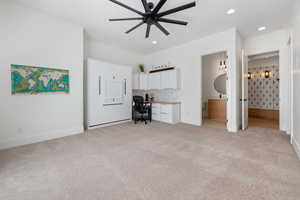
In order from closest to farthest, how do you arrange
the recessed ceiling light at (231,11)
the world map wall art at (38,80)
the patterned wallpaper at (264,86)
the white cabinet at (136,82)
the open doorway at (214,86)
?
the world map wall art at (38,80) < the recessed ceiling light at (231,11) < the open doorway at (214,86) < the patterned wallpaper at (264,86) < the white cabinet at (136,82)

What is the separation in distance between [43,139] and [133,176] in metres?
2.78

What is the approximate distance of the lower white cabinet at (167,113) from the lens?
4.99 m

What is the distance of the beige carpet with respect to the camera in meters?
1.46

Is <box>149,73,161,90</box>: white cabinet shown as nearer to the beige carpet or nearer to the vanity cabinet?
the vanity cabinet

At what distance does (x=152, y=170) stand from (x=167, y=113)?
3.31 meters

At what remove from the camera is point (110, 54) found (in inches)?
214

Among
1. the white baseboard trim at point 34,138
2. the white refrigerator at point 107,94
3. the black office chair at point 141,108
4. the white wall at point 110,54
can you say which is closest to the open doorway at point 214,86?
the black office chair at point 141,108

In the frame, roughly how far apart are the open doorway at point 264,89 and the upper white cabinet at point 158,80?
3514 millimetres

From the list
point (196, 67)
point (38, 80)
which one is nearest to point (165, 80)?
point (196, 67)

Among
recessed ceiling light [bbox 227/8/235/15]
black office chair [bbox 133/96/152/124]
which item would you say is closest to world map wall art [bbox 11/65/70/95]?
black office chair [bbox 133/96/152/124]

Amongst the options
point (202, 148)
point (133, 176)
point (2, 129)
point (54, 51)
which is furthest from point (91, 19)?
point (202, 148)

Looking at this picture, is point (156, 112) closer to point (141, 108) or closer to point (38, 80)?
point (141, 108)

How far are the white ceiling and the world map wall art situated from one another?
4.65ft

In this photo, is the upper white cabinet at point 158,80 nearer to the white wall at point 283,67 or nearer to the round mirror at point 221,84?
the round mirror at point 221,84
